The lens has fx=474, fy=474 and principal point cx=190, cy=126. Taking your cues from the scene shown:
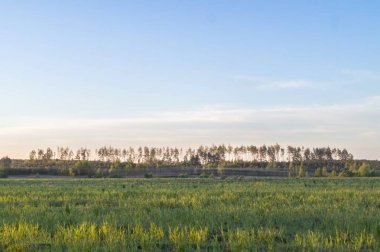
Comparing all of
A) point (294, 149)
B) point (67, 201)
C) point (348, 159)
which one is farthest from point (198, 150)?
point (67, 201)

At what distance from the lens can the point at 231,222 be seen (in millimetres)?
12547

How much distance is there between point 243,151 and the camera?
643ft

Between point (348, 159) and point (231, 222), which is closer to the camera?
point (231, 222)

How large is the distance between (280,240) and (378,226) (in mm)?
2504

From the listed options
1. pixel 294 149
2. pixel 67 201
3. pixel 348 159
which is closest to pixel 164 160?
pixel 294 149

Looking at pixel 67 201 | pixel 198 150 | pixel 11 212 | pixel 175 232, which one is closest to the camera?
pixel 175 232

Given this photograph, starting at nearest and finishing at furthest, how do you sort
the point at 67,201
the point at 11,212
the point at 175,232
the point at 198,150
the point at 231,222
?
the point at 175,232 → the point at 231,222 → the point at 11,212 → the point at 67,201 → the point at 198,150

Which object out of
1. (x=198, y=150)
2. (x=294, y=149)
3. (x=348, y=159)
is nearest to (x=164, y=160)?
(x=198, y=150)

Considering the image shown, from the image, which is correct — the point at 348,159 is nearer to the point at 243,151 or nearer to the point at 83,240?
the point at 243,151

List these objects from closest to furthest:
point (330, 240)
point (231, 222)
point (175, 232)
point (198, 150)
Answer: point (330, 240) → point (175, 232) → point (231, 222) → point (198, 150)

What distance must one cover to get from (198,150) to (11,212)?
175 metres

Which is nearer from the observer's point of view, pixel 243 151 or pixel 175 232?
pixel 175 232

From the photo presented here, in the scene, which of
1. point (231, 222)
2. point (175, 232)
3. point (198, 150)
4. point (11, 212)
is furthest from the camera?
point (198, 150)

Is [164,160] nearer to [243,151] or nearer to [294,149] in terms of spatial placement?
[243,151]
